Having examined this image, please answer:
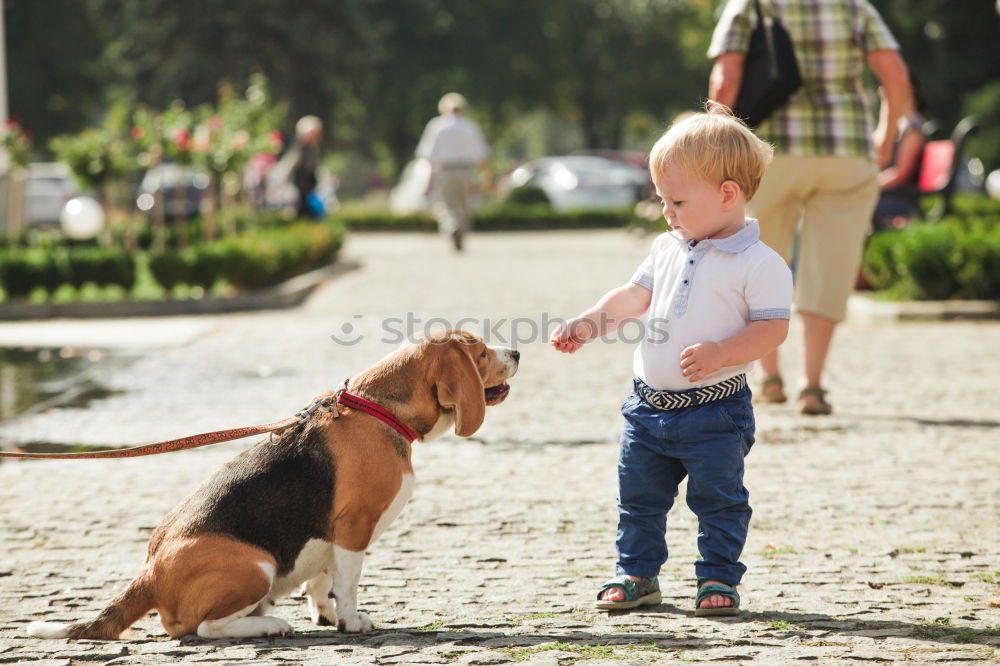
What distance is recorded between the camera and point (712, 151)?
386 cm

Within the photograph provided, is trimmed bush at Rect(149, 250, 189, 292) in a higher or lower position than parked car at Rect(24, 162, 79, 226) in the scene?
lower

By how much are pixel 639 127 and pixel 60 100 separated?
2970 cm

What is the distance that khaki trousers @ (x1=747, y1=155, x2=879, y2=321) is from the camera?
23.3 ft

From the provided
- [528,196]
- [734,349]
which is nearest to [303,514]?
[734,349]

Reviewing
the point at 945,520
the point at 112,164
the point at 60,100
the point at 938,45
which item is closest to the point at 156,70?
the point at 60,100

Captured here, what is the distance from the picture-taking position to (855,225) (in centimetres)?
725

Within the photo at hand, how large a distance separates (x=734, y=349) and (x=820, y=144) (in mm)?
3596

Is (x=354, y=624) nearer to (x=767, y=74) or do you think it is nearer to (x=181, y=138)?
(x=767, y=74)

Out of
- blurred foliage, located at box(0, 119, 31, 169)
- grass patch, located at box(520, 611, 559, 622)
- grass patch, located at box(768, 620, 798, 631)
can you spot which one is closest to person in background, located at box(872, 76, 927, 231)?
grass patch, located at box(768, 620, 798, 631)

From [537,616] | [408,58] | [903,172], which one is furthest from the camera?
[408,58]

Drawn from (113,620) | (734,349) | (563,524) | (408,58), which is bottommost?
(563,524)

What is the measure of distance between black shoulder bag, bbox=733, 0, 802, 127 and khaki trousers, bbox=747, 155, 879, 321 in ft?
1.03

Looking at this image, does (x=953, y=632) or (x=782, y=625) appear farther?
(x=782, y=625)

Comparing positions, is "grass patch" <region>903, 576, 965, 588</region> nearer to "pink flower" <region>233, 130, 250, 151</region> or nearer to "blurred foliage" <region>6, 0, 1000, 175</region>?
"pink flower" <region>233, 130, 250, 151</region>
